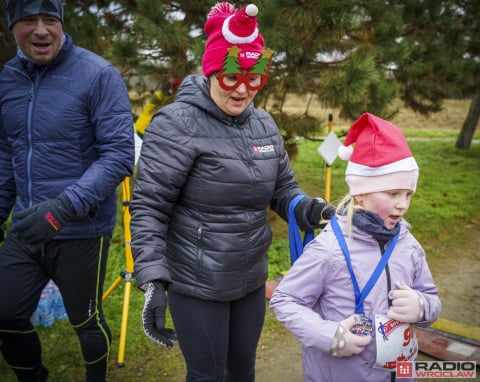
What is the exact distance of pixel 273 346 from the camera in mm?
3695

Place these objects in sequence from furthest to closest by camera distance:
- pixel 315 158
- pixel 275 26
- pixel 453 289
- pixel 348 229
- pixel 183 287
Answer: pixel 315 158
pixel 453 289
pixel 275 26
pixel 183 287
pixel 348 229

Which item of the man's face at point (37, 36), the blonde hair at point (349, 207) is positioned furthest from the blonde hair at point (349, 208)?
the man's face at point (37, 36)

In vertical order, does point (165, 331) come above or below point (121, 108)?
below

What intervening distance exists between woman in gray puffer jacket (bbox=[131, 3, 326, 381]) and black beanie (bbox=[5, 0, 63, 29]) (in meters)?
0.70

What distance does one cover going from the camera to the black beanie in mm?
2145

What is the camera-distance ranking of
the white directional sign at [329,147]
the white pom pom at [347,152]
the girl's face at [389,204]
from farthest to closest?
1. the white directional sign at [329,147]
2. the white pom pom at [347,152]
3. the girl's face at [389,204]

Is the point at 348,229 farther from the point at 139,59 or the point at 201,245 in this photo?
the point at 139,59

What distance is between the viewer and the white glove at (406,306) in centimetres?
161

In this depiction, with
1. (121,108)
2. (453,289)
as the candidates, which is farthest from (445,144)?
(121,108)

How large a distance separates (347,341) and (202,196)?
798mm

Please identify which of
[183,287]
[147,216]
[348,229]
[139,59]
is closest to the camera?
[348,229]

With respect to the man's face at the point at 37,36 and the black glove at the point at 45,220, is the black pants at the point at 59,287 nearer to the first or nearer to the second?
the black glove at the point at 45,220

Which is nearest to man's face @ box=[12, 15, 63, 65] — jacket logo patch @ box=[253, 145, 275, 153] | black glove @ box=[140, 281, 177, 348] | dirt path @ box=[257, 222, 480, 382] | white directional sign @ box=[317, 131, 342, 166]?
jacket logo patch @ box=[253, 145, 275, 153]

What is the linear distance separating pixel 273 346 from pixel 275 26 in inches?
102
